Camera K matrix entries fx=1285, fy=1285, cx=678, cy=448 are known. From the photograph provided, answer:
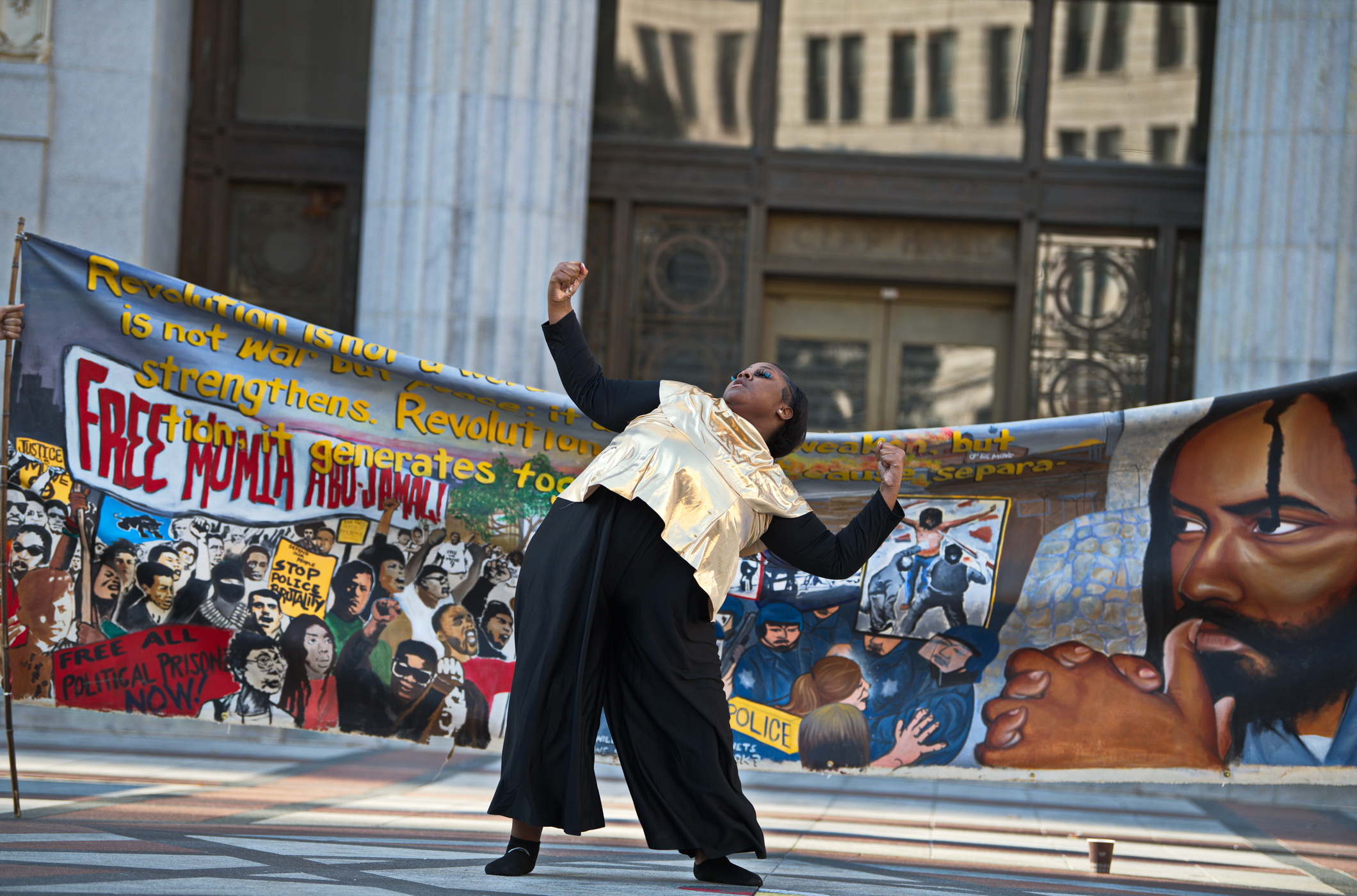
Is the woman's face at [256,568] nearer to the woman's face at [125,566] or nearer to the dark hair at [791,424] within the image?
the woman's face at [125,566]

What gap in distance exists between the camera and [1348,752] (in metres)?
5.10

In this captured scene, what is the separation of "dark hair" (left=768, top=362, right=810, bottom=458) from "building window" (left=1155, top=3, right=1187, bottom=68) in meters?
6.32

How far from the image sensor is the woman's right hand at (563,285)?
4.29m

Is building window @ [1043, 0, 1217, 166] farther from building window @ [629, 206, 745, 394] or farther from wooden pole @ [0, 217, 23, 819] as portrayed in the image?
wooden pole @ [0, 217, 23, 819]

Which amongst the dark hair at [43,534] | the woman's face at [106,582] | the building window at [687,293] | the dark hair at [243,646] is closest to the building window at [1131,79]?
the building window at [687,293]

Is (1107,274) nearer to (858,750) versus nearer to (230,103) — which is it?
(858,750)

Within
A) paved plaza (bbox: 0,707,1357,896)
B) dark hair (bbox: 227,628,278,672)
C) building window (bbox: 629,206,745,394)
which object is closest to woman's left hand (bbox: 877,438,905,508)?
paved plaza (bbox: 0,707,1357,896)

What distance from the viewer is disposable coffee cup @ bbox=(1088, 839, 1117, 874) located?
5160mm

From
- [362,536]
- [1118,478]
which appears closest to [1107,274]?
[1118,478]

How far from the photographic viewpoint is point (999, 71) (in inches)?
373

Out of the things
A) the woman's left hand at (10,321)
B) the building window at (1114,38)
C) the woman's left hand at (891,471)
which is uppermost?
the building window at (1114,38)

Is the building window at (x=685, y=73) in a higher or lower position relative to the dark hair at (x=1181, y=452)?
higher

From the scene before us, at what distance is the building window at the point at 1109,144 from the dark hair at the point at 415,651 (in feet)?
21.5

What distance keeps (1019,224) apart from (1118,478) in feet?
14.6
